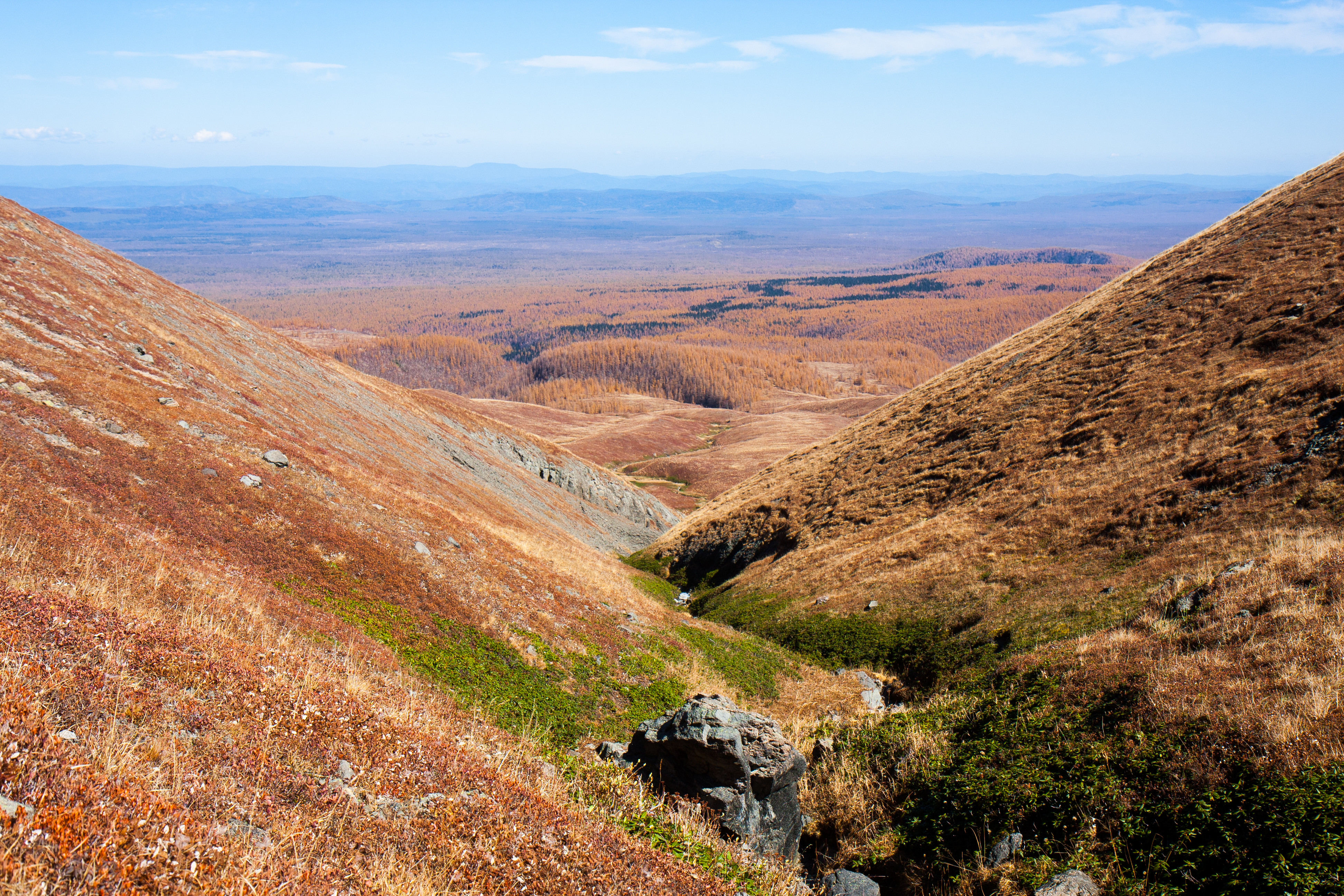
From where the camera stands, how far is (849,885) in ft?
29.0

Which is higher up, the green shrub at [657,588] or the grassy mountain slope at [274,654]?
the grassy mountain slope at [274,654]

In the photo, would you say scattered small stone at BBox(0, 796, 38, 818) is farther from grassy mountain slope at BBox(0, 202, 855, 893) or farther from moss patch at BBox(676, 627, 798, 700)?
moss patch at BBox(676, 627, 798, 700)

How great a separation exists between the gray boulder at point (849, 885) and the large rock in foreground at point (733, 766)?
768mm

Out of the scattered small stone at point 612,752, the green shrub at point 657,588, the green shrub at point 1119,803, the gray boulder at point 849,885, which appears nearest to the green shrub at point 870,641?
the green shrub at point 657,588

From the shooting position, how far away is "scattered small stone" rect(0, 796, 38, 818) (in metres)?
4.15

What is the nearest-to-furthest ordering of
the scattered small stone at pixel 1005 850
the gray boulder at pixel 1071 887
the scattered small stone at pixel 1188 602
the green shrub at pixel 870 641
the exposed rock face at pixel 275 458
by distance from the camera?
the gray boulder at pixel 1071 887, the scattered small stone at pixel 1005 850, the scattered small stone at pixel 1188 602, the green shrub at pixel 870 641, the exposed rock face at pixel 275 458

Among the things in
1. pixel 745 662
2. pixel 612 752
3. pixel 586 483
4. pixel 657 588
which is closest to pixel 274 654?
pixel 612 752

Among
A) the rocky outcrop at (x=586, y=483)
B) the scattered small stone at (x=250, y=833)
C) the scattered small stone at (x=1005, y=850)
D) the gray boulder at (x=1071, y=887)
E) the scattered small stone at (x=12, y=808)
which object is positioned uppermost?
the scattered small stone at (x=12, y=808)

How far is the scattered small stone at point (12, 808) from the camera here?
4.15m

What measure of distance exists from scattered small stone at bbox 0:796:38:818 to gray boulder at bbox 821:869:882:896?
26.8 ft

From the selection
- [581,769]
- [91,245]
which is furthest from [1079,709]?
[91,245]

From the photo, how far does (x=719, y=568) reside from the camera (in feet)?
119

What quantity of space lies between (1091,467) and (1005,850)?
19.6 metres

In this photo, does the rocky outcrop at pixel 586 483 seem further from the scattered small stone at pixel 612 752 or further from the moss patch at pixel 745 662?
the scattered small stone at pixel 612 752
